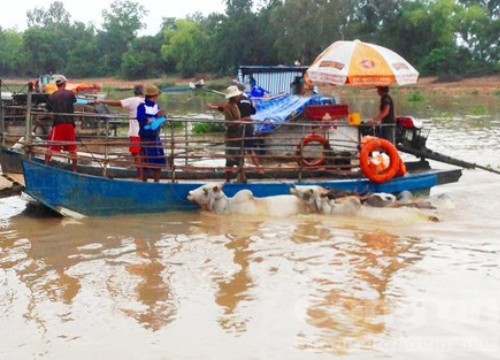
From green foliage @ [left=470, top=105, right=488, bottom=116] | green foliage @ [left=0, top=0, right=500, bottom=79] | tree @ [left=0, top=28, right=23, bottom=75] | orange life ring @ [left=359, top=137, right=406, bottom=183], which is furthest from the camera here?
tree @ [left=0, top=28, right=23, bottom=75]

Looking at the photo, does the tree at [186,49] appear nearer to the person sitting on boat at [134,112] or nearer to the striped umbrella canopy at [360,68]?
the striped umbrella canopy at [360,68]

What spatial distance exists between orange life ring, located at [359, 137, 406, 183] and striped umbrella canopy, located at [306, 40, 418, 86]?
2.86ft

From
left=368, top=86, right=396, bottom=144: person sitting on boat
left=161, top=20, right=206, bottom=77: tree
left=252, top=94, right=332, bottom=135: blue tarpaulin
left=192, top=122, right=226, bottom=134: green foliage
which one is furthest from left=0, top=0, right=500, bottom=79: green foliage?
left=368, top=86, right=396, bottom=144: person sitting on boat

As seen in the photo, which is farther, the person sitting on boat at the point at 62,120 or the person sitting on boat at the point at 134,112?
the person sitting on boat at the point at 62,120

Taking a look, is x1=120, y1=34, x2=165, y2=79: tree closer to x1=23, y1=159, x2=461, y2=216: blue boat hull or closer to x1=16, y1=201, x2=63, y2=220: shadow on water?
x1=16, y1=201, x2=63, y2=220: shadow on water

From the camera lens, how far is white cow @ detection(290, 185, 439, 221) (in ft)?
32.8

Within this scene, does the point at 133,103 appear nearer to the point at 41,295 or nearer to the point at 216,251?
the point at 216,251

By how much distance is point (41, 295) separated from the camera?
7.07 metres

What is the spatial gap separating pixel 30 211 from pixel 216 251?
3.54 m

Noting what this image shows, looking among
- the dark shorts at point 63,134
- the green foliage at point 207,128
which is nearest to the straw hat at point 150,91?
the dark shorts at point 63,134

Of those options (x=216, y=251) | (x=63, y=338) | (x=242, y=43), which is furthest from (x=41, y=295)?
(x=242, y=43)

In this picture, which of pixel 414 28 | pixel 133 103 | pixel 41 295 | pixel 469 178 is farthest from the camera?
pixel 414 28

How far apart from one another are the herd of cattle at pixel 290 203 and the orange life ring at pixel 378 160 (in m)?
0.53

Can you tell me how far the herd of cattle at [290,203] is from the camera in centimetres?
1008
